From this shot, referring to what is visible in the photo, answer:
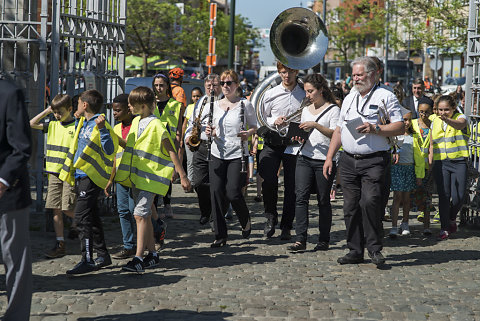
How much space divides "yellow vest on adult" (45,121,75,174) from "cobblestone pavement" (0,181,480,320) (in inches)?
34.6

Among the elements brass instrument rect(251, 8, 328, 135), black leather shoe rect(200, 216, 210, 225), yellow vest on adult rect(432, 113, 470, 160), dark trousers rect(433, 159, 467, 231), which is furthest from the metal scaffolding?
dark trousers rect(433, 159, 467, 231)

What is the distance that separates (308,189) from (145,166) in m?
2.04

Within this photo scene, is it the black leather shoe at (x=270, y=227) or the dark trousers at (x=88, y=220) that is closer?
the dark trousers at (x=88, y=220)

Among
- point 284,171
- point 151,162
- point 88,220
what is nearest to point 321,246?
point 284,171

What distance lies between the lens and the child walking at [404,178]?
965 cm

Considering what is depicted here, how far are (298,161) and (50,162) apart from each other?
2.57 m

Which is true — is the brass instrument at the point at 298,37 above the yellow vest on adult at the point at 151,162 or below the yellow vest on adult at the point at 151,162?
above

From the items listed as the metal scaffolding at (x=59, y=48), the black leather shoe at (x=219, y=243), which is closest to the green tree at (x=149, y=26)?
the metal scaffolding at (x=59, y=48)

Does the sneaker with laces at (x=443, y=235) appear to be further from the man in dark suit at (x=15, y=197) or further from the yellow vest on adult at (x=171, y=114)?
the man in dark suit at (x=15, y=197)

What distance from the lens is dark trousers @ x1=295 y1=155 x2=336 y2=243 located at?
844 centimetres

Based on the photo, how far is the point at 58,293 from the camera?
635cm

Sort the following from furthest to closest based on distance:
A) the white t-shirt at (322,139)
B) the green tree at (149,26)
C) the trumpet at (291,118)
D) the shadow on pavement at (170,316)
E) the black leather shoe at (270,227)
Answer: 1. the green tree at (149,26)
2. the black leather shoe at (270,227)
3. the trumpet at (291,118)
4. the white t-shirt at (322,139)
5. the shadow on pavement at (170,316)

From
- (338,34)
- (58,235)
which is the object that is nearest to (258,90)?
(58,235)

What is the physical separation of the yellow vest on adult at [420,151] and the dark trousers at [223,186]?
90.8 inches
